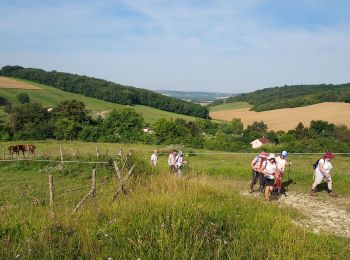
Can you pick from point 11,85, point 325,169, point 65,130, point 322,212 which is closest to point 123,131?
point 65,130

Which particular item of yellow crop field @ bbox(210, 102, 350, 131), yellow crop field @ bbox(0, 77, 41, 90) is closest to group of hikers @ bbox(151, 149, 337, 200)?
yellow crop field @ bbox(210, 102, 350, 131)

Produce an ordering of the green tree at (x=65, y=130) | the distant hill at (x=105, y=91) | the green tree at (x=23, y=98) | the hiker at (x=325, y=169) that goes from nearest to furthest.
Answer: the hiker at (x=325, y=169), the green tree at (x=65, y=130), the green tree at (x=23, y=98), the distant hill at (x=105, y=91)

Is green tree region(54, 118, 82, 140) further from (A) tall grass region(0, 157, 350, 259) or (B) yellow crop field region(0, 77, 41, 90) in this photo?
(A) tall grass region(0, 157, 350, 259)

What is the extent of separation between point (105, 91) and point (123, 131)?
45.8 m

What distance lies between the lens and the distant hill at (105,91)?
9631 centimetres

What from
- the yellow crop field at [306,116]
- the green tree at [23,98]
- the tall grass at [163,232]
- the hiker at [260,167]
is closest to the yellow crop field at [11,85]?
the green tree at [23,98]

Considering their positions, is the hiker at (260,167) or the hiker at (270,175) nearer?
the hiker at (270,175)

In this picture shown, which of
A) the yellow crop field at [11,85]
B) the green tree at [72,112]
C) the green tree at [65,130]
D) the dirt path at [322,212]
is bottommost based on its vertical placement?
the green tree at [65,130]

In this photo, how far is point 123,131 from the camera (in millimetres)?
54000

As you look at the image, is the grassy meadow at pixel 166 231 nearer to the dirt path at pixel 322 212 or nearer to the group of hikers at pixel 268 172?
the dirt path at pixel 322 212

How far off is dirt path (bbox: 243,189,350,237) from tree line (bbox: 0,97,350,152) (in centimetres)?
2299

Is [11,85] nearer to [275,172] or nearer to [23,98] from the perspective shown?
[23,98]

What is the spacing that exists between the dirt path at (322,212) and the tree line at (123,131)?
22991 mm

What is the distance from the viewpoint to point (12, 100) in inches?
3007
